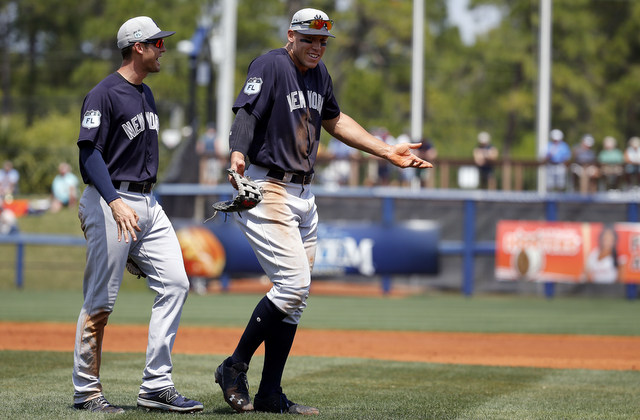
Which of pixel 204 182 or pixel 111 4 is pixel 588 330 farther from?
pixel 111 4

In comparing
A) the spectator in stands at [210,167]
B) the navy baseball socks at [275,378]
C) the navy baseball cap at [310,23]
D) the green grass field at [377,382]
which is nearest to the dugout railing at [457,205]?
the spectator in stands at [210,167]

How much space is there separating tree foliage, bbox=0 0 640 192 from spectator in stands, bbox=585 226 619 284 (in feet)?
68.5

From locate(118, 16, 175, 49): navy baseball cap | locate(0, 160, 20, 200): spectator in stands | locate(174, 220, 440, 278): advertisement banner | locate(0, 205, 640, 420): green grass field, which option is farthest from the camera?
locate(0, 160, 20, 200): spectator in stands

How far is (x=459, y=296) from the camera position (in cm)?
1728

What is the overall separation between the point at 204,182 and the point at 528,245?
20.9 ft

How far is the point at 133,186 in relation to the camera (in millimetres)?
5008

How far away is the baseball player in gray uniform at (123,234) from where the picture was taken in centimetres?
491

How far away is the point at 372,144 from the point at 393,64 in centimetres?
3732

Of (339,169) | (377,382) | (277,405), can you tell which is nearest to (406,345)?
(377,382)

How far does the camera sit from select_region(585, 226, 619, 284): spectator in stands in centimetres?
1662

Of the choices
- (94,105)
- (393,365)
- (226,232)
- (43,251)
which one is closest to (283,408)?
(94,105)

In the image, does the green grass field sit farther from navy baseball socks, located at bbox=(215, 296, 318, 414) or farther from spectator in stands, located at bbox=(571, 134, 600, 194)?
spectator in stands, located at bbox=(571, 134, 600, 194)

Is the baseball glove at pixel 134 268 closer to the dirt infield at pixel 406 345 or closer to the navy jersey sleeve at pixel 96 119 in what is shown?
the navy jersey sleeve at pixel 96 119

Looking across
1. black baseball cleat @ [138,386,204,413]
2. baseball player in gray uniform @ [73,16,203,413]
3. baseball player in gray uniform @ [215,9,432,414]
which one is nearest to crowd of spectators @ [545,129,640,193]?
baseball player in gray uniform @ [215,9,432,414]
